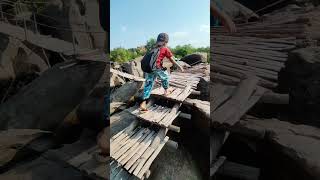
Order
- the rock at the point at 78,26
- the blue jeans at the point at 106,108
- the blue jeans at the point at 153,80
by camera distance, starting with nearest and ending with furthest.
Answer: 1. the blue jeans at the point at 153,80
2. the blue jeans at the point at 106,108
3. the rock at the point at 78,26

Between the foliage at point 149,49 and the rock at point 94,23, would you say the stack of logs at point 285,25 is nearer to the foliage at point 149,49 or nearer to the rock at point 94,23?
the foliage at point 149,49

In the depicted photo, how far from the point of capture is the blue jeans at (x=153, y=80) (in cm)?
201

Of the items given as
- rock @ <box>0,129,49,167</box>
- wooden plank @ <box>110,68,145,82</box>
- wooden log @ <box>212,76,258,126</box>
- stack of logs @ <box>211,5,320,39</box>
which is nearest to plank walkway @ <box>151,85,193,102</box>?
wooden plank @ <box>110,68,145,82</box>

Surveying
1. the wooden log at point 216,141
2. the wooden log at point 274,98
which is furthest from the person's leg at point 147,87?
the wooden log at point 274,98

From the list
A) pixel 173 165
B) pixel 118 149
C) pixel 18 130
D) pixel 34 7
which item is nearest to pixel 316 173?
pixel 173 165

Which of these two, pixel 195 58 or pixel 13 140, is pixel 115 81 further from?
pixel 13 140

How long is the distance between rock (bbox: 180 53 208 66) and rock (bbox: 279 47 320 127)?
0.61m

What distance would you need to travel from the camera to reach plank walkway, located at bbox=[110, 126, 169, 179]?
1905 mm

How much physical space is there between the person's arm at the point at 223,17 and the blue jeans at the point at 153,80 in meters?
0.53

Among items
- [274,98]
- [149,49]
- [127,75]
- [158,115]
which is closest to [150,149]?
[158,115]

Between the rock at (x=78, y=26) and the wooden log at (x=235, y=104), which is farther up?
the rock at (x=78, y=26)

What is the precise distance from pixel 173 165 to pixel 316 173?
876 mm

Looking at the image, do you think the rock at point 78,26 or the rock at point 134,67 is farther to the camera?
the rock at point 78,26

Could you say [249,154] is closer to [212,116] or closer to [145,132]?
[212,116]
